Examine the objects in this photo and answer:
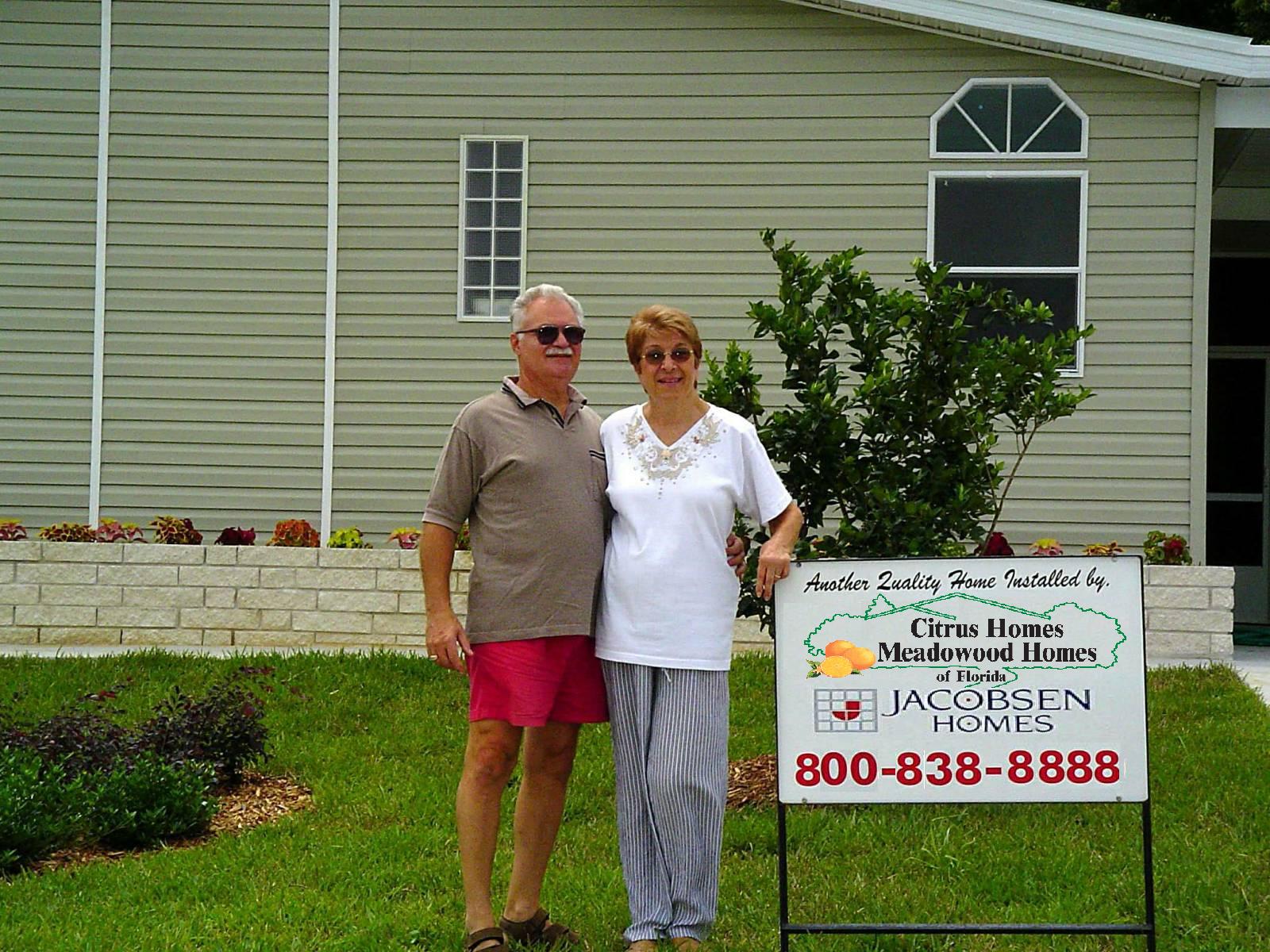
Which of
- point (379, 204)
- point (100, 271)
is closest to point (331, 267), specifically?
point (379, 204)

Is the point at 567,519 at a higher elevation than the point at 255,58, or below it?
below

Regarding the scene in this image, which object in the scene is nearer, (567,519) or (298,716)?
(567,519)

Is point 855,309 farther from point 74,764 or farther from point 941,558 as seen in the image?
point 74,764

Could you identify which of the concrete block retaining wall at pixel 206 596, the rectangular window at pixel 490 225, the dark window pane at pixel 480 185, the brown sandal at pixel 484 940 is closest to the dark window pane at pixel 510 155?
the rectangular window at pixel 490 225

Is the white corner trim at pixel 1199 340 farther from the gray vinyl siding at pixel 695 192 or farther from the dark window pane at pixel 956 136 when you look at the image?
the dark window pane at pixel 956 136

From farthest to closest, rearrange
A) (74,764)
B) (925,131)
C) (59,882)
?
(925,131) → (74,764) → (59,882)

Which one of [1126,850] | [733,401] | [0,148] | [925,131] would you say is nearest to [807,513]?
[733,401]

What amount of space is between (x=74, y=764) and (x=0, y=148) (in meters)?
5.69

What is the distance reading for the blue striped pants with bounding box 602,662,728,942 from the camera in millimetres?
3885

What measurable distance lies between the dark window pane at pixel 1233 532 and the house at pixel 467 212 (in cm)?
292

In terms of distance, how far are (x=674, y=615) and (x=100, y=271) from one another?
707 centimetres

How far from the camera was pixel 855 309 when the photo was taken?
556 cm

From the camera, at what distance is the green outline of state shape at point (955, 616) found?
3791mm

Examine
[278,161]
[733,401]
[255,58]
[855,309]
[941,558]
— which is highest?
[255,58]
